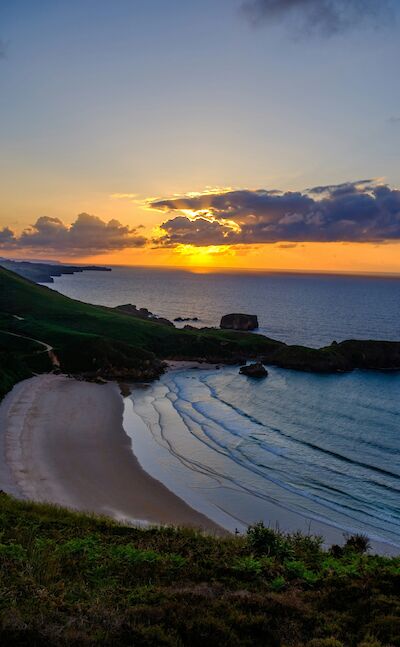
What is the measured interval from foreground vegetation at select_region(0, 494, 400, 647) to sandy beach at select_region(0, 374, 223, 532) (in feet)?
32.9

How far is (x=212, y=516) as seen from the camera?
30.6 meters

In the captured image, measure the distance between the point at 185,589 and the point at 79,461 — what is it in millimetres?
26559

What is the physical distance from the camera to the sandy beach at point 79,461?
31.0 m

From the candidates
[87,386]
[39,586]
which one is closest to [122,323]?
[87,386]

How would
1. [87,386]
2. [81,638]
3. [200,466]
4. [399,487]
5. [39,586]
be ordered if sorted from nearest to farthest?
[81,638] → [39,586] → [399,487] → [200,466] → [87,386]

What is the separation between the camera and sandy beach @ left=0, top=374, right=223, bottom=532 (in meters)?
31.0

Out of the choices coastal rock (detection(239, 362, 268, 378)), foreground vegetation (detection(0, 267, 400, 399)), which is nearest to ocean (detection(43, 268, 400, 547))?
coastal rock (detection(239, 362, 268, 378))

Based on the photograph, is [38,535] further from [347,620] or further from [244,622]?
[347,620]

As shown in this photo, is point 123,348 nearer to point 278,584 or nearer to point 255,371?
point 255,371

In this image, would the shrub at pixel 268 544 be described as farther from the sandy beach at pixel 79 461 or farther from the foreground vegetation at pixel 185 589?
the sandy beach at pixel 79 461

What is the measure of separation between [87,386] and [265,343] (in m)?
46.8

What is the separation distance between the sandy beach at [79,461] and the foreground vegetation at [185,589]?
10.0m

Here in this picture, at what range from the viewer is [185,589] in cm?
1434

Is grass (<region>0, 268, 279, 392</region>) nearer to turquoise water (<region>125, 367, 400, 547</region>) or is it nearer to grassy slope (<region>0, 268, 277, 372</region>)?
grassy slope (<region>0, 268, 277, 372</region>)
